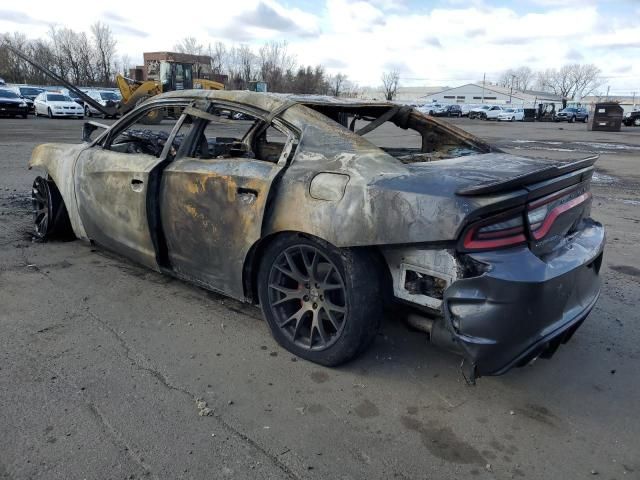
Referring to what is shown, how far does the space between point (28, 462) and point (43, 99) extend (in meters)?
32.7

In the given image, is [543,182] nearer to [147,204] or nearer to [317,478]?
[317,478]

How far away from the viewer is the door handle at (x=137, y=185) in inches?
148

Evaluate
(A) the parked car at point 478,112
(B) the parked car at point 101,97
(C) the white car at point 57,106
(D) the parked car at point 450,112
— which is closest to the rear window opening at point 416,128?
(C) the white car at point 57,106

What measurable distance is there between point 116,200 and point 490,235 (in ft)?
9.53

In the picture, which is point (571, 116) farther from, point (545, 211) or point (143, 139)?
point (545, 211)

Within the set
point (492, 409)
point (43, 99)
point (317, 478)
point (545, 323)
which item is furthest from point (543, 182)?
point (43, 99)

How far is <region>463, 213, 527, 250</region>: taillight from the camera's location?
7.85ft

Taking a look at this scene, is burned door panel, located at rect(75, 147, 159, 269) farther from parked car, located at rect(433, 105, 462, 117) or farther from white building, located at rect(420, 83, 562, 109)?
white building, located at rect(420, 83, 562, 109)

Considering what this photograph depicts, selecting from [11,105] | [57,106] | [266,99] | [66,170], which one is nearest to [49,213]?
[66,170]

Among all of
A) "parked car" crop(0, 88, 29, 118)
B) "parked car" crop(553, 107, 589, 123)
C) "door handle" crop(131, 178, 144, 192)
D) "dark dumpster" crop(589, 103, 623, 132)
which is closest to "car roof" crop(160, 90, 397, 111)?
"door handle" crop(131, 178, 144, 192)

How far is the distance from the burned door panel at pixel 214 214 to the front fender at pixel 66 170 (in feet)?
4.64

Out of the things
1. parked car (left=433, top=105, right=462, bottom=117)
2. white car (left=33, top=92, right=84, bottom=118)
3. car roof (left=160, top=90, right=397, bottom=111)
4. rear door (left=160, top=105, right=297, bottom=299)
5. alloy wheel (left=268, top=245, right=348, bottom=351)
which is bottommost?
alloy wheel (left=268, top=245, right=348, bottom=351)

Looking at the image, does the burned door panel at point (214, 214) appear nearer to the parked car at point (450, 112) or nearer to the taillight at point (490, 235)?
the taillight at point (490, 235)

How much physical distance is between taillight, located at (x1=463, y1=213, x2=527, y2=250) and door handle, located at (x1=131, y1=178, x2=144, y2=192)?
2.44 meters
